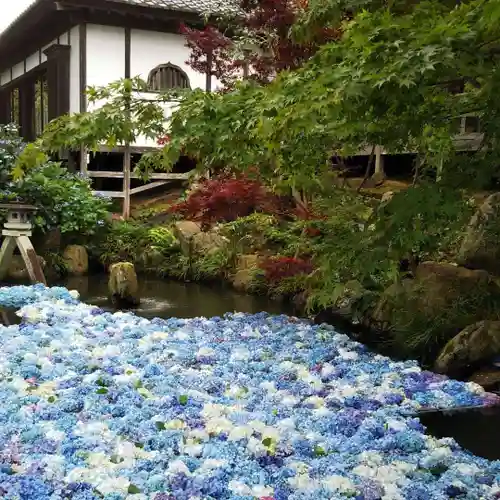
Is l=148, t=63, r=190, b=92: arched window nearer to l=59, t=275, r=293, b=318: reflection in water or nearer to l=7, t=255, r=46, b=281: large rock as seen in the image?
l=59, t=275, r=293, b=318: reflection in water

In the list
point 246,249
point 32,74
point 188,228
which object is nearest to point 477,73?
point 246,249

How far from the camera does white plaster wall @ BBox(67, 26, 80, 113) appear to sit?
1252 centimetres

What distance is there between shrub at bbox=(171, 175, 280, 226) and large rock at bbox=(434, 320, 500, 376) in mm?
4114

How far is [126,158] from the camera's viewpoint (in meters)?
13.0

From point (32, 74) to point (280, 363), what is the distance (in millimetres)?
12694

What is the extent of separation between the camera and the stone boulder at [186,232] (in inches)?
425

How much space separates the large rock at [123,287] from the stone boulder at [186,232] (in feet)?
8.70

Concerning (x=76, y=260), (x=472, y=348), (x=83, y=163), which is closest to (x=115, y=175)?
(x=83, y=163)

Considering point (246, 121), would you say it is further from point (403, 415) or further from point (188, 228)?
point (188, 228)

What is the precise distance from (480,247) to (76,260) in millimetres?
7094

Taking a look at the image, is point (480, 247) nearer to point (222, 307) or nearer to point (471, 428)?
point (471, 428)

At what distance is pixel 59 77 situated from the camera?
42.0 ft

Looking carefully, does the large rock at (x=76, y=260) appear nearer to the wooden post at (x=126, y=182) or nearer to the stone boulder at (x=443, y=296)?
the wooden post at (x=126, y=182)

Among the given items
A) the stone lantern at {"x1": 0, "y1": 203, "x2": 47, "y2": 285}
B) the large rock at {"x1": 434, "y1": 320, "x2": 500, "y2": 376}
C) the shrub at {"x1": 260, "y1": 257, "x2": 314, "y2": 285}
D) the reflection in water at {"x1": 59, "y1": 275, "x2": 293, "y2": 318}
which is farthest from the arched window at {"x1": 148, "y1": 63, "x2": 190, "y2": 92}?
the large rock at {"x1": 434, "y1": 320, "x2": 500, "y2": 376}
